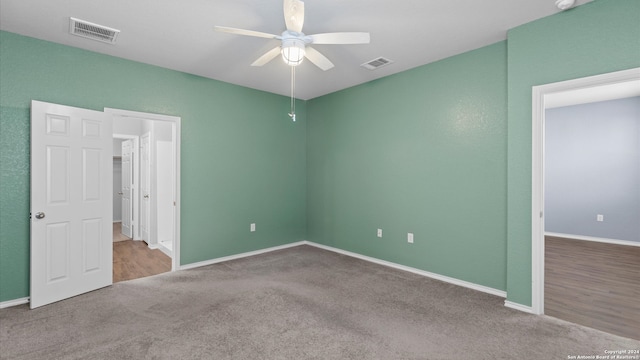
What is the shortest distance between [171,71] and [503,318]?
480 cm

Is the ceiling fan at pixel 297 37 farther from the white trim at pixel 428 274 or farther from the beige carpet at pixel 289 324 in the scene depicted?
the white trim at pixel 428 274

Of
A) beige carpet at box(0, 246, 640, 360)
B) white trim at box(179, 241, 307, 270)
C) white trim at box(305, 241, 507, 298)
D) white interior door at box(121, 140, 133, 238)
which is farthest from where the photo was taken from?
white interior door at box(121, 140, 133, 238)

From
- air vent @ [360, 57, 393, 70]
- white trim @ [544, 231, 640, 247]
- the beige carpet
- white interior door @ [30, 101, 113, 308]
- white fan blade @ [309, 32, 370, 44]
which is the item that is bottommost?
the beige carpet

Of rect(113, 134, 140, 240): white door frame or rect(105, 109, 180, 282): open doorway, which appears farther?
rect(113, 134, 140, 240): white door frame

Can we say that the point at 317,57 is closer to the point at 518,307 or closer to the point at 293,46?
the point at 293,46

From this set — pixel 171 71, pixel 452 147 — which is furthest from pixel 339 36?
pixel 171 71

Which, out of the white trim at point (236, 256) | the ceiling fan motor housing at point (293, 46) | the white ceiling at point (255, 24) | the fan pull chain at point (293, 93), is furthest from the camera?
the white trim at point (236, 256)

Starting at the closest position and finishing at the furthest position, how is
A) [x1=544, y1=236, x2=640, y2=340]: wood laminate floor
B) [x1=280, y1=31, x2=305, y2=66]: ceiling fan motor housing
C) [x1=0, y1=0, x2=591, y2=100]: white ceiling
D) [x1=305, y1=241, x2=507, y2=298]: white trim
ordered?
1. [x1=280, y1=31, x2=305, y2=66]: ceiling fan motor housing
2. [x1=0, y1=0, x2=591, y2=100]: white ceiling
3. [x1=544, y1=236, x2=640, y2=340]: wood laminate floor
4. [x1=305, y1=241, x2=507, y2=298]: white trim

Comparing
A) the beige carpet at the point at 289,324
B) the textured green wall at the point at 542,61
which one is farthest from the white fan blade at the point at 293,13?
the beige carpet at the point at 289,324

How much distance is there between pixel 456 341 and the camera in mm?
2371

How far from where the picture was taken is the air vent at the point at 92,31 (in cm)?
280

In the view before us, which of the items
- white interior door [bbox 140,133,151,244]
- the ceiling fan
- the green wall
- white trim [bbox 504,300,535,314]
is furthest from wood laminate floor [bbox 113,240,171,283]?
white trim [bbox 504,300,535,314]

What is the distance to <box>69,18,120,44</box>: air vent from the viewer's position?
2795mm

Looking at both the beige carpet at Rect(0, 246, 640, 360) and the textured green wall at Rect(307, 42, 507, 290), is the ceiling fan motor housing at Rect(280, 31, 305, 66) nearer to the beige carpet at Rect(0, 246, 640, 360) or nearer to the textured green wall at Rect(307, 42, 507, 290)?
the textured green wall at Rect(307, 42, 507, 290)
